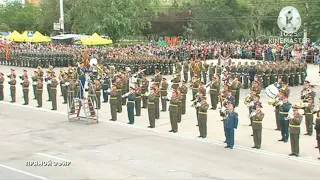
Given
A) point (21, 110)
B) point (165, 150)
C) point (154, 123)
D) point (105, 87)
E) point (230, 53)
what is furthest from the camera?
point (230, 53)

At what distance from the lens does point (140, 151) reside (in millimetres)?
14383

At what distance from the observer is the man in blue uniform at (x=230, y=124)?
47.8ft

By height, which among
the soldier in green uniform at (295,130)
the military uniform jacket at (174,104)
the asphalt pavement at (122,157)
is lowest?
the asphalt pavement at (122,157)

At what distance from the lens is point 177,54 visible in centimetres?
4150

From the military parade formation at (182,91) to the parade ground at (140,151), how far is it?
492 millimetres

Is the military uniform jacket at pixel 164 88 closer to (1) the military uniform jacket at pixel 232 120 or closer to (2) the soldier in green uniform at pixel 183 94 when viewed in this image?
(2) the soldier in green uniform at pixel 183 94

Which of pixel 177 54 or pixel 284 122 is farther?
pixel 177 54

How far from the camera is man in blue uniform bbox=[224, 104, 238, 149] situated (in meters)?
14.6

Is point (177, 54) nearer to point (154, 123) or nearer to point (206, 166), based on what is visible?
point (154, 123)

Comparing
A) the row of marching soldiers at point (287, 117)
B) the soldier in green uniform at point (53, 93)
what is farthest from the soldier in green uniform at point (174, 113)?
the soldier in green uniform at point (53, 93)

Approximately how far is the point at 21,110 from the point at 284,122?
11.6m

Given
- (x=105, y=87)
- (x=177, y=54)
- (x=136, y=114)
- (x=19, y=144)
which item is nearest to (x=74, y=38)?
(x=177, y=54)

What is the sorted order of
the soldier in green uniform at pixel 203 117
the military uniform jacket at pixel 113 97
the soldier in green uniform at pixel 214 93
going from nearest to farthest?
1. the soldier in green uniform at pixel 203 117
2. the military uniform jacket at pixel 113 97
3. the soldier in green uniform at pixel 214 93

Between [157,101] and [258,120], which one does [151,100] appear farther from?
[258,120]
